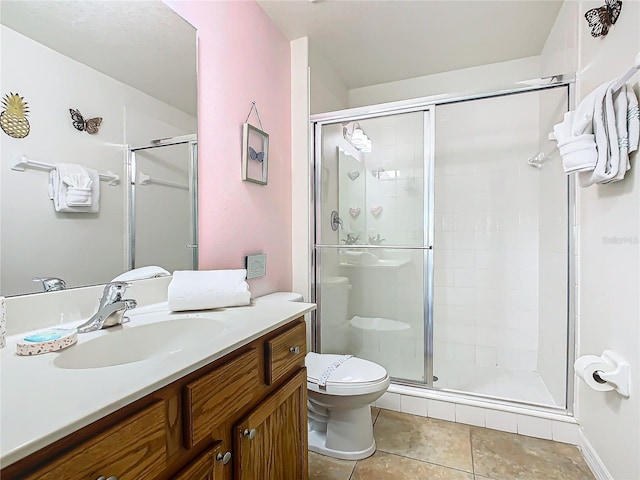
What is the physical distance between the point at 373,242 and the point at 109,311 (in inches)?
66.1

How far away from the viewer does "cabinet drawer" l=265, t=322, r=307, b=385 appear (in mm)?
1033

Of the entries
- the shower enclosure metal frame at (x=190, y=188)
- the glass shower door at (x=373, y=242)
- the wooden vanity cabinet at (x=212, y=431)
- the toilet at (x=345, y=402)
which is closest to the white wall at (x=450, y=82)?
the glass shower door at (x=373, y=242)

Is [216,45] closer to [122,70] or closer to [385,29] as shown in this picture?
[122,70]

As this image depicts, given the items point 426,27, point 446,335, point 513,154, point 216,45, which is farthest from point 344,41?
point 446,335

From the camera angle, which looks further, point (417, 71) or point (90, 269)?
point (417, 71)

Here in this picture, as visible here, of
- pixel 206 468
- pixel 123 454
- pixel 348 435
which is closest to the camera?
pixel 123 454

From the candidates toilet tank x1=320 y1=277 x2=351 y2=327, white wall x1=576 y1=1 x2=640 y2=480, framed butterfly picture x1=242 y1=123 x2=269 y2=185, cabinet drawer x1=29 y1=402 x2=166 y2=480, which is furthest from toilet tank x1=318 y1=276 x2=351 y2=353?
cabinet drawer x1=29 y1=402 x2=166 y2=480

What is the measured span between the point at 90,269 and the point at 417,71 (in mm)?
2754

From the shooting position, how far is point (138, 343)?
1.03 m

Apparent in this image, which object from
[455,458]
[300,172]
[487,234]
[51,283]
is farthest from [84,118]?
[487,234]

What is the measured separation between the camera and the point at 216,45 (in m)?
1.64

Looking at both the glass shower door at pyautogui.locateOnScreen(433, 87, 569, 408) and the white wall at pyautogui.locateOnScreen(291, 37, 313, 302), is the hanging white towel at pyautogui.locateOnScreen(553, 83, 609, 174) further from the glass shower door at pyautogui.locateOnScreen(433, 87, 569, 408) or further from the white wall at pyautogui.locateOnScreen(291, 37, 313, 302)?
the white wall at pyautogui.locateOnScreen(291, 37, 313, 302)

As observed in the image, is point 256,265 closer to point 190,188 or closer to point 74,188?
point 190,188

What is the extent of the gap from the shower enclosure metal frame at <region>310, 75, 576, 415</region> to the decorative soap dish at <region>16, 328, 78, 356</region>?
1.60 m
